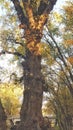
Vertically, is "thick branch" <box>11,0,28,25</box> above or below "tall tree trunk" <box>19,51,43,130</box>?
above

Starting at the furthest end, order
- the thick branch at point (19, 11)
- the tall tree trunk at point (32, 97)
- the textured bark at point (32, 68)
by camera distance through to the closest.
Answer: the thick branch at point (19, 11) → the textured bark at point (32, 68) → the tall tree trunk at point (32, 97)

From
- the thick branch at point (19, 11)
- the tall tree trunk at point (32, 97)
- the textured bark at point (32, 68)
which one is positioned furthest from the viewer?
the thick branch at point (19, 11)

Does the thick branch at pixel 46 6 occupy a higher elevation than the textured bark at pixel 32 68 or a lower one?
higher

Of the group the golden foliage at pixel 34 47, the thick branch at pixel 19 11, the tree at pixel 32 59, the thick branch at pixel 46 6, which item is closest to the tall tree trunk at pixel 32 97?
the tree at pixel 32 59

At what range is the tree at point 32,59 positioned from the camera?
1667cm

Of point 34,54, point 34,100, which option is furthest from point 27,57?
point 34,100

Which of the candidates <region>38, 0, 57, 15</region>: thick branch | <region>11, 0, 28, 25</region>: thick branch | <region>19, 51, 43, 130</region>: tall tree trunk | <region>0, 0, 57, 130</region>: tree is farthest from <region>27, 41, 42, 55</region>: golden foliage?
<region>38, 0, 57, 15</region>: thick branch

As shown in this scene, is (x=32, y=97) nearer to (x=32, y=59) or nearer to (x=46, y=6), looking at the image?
(x=32, y=59)

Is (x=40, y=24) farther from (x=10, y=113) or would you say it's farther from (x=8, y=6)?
(x=10, y=113)

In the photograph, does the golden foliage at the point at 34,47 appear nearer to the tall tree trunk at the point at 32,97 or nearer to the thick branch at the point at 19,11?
the tall tree trunk at the point at 32,97

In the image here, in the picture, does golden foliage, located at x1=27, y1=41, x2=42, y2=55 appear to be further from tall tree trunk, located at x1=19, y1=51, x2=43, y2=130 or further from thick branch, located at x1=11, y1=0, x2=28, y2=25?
thick branch, located at x1=11, y1=0, x2=28, y2=25

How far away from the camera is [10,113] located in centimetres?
8456

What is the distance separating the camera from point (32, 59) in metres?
17.3

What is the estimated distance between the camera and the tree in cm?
1667
